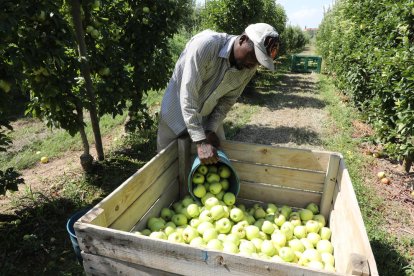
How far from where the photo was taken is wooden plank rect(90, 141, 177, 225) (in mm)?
1913

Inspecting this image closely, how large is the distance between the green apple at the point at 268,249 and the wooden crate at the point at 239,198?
39 cm

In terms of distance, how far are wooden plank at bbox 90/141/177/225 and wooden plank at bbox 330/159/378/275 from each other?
1.29 meters

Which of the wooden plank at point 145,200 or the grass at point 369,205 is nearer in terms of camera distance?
the wooden plank at point 145,200

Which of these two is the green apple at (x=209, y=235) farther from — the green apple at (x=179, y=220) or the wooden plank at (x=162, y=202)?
the wooden plank at (x=162, y=202)

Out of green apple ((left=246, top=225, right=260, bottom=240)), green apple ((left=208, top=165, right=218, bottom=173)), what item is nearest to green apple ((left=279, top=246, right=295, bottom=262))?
green apple ((left=246, top=225, right=260, bottom=240))

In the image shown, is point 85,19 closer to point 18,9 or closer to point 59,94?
point 59,94

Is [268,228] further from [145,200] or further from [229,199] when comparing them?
[145,200]

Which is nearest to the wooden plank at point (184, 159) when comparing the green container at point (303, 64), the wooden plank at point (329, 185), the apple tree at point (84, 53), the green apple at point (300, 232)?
the green apple at point (300, 232)

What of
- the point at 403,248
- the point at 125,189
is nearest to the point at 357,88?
the point at 403,248

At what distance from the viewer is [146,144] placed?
5.68 m

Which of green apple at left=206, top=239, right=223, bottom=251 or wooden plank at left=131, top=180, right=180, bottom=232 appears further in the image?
wooden plank at left=131, top=180, right=180, bottom=232

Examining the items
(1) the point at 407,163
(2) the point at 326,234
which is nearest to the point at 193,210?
(2) the point at 326,234

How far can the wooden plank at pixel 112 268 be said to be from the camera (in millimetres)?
1658

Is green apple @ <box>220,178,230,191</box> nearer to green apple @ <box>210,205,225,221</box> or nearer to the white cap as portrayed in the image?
green apple @ <box>210,205,225,221</box>
